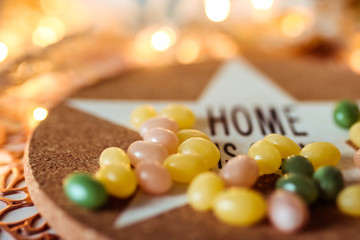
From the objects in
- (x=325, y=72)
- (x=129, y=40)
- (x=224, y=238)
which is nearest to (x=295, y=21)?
(x=325, y=72)

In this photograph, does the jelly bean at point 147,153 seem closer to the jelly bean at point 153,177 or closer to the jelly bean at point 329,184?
the jelly bean at point 153,177

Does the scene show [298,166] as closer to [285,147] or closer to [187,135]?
[285,147]

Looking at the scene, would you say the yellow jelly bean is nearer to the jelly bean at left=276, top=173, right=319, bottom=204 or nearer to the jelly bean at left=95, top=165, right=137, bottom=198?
the jelly bean at left=95, top=165, right=137, bottom=198

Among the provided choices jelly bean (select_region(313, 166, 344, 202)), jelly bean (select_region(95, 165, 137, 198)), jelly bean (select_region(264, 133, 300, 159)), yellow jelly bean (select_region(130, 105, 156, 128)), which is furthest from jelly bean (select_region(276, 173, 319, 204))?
yellow jelly bean (select_region(130, 105, 156, 128))

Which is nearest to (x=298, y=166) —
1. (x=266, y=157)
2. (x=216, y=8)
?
(x=266, y=157)

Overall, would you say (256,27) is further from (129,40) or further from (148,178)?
(148,178)

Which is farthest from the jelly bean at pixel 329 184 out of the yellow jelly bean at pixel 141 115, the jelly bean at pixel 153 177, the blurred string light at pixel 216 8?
the blurred string light at pixel 216 8
